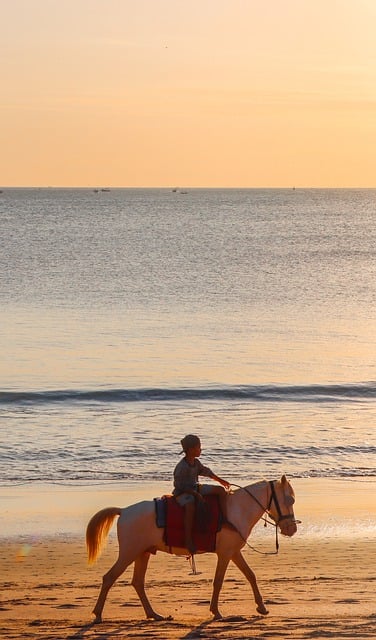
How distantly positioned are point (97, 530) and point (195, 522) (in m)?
0.99

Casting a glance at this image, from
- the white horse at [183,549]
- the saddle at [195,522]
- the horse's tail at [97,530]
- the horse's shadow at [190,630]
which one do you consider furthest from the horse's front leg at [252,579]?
the horse's tail at [97,530]

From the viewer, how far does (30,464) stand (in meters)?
20.9

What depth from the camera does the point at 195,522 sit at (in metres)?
11.4

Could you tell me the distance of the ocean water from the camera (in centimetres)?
2175

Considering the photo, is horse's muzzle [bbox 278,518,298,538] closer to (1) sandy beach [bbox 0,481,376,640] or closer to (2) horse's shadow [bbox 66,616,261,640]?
(1) sandy beach [bbox 0,481,376,640]

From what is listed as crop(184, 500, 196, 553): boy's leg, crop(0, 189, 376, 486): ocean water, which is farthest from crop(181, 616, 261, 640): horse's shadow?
crop(0, 189, 376, 486): ocean water

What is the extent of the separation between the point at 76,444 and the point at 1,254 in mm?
64115

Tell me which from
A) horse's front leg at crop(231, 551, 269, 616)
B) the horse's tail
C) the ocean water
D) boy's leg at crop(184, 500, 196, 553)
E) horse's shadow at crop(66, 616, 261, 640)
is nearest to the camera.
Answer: horse's shadow at crop(66, 616, 261, 640)

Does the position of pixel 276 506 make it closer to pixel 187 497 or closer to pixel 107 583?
pixel 187 497

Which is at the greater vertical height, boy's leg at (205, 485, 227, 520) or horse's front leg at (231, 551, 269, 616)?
boy's leg at (205, 485, 227, 520)

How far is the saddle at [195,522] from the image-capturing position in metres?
11.3

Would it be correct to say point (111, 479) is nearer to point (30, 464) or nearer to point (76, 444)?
point (30, 464)

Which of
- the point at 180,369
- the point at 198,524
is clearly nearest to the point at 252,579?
the point at 198,524

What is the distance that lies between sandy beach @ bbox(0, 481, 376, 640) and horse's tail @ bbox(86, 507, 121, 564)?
2.03 feet
